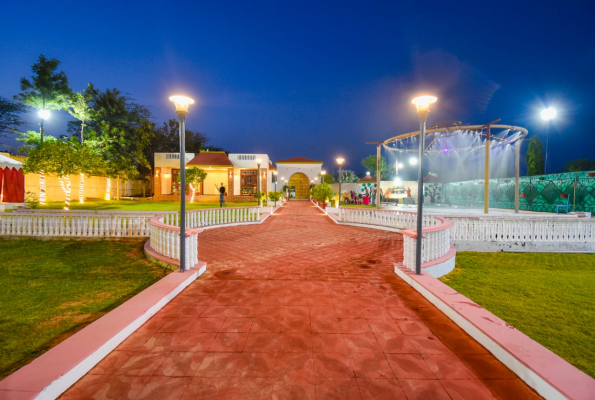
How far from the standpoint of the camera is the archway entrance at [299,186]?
35500 millimetres

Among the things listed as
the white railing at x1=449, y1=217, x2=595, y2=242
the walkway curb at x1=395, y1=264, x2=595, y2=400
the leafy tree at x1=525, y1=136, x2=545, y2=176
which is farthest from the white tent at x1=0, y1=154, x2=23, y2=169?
the leafy tree at x1=525, y1=136, x2=545, y2=176

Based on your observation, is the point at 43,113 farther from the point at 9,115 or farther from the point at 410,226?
the point at 410,226

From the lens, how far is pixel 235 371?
2.30 meters

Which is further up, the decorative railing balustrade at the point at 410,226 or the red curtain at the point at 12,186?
the red curtain at the point at 12,186

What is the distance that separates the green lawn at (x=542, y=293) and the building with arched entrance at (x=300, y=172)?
27.9 m

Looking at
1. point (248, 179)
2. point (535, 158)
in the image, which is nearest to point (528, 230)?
point (248, 179)

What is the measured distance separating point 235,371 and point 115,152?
28350 millimetres

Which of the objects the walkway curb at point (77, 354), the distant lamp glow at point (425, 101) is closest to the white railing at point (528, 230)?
the distant lamp glow at point (425, 101)

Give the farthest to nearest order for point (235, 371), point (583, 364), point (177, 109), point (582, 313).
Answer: point (177, 109)
point (582, 313)
point (583, 364)
point (235, 371)

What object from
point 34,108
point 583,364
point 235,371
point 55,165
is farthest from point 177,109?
point 34,108

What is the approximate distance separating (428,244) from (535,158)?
106 ft

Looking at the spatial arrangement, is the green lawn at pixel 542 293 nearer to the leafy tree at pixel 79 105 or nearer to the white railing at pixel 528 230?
the white railing at pixel 528 230

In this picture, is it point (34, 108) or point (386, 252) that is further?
point (34, 108)

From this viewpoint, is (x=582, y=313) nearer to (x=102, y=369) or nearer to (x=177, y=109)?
(x=102, y=369)
